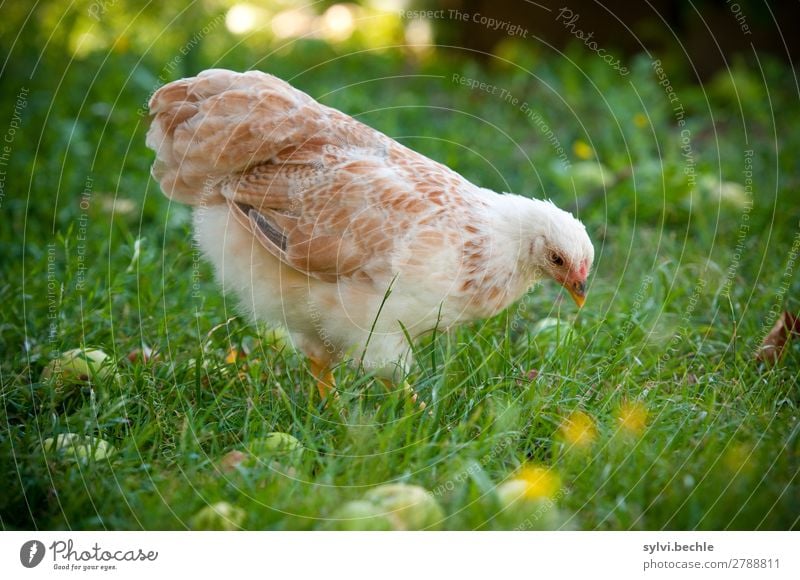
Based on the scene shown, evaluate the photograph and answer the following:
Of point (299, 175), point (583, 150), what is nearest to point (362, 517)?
point (299, 175)

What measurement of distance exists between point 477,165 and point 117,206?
2129 millimetres

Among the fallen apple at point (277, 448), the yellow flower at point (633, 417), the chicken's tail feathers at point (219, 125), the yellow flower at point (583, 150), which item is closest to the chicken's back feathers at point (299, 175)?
the chicken's tail feathers at point (219, 125)

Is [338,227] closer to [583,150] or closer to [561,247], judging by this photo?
[561,247]

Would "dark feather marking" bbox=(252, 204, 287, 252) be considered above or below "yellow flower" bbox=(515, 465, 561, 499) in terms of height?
above

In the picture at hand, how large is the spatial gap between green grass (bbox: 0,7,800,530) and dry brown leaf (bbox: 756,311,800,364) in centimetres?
5

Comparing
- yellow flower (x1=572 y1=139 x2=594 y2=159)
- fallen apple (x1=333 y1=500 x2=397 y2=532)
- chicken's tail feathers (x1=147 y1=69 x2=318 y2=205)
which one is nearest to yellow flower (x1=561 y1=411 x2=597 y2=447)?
fallen apple (x1=333 y1=500 x2=397 y2=532)

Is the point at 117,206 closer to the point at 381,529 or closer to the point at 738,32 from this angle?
the point at 381,529

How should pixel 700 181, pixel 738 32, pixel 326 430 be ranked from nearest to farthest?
pixel 326 430
pixel 700 181
pixel 738 32

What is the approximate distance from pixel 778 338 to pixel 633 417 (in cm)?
92

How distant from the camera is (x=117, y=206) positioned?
4.43 meters

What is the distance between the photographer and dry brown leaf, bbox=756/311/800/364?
3.06m

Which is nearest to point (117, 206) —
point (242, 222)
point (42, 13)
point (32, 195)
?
point (32, 195)

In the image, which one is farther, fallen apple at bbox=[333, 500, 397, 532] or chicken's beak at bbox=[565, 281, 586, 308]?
chicken's beak at bbox=[565, 281, 586, 308]

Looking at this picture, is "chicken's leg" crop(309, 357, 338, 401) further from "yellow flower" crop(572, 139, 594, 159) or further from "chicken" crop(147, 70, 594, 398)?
"yellow flower" crop(572, 139, 594, 159)
